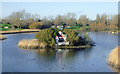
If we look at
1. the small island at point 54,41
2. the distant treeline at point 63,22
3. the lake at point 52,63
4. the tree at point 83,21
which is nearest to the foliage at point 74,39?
the small island at point 54,41

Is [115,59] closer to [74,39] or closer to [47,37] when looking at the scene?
[74,39]

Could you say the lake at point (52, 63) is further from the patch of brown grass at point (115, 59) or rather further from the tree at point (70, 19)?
the tree at point (70, 19)

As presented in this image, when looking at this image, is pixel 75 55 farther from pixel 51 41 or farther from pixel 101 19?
pixel 101 19

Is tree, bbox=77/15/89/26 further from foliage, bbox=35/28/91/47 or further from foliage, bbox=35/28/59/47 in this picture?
foliage, bbox=35/28/59/47

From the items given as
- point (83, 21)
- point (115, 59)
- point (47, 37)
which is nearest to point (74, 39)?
point (47, 37)

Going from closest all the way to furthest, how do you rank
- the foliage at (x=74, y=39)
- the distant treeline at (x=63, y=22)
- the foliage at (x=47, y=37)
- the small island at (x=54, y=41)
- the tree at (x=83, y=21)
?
A: the small island at (x=54, y=41)
the foliage at (x=47, y=37)
the foliage at (x=74, y=39)
the distant treeline at (x=63, y=22)
the tree at (x=83, y=21)

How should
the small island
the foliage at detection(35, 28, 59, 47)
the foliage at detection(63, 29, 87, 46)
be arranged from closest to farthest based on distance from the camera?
the small island → the foliage at detection(35, 28, 59, 47) → the foliage at detection(63, 29, 87, 46)

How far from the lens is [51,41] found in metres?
30.7

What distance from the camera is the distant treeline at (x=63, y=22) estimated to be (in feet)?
242

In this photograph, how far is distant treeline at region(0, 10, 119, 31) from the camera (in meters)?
73.6

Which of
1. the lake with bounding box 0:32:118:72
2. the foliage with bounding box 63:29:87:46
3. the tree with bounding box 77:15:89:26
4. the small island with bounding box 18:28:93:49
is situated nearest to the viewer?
the lake with bounding box 0:32:118:72

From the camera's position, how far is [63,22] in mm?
93938

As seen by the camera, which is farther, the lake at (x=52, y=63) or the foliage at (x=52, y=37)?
the foliage at (x=52, y=37)

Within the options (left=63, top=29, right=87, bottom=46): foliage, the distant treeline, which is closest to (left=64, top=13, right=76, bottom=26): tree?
the distant treeline
